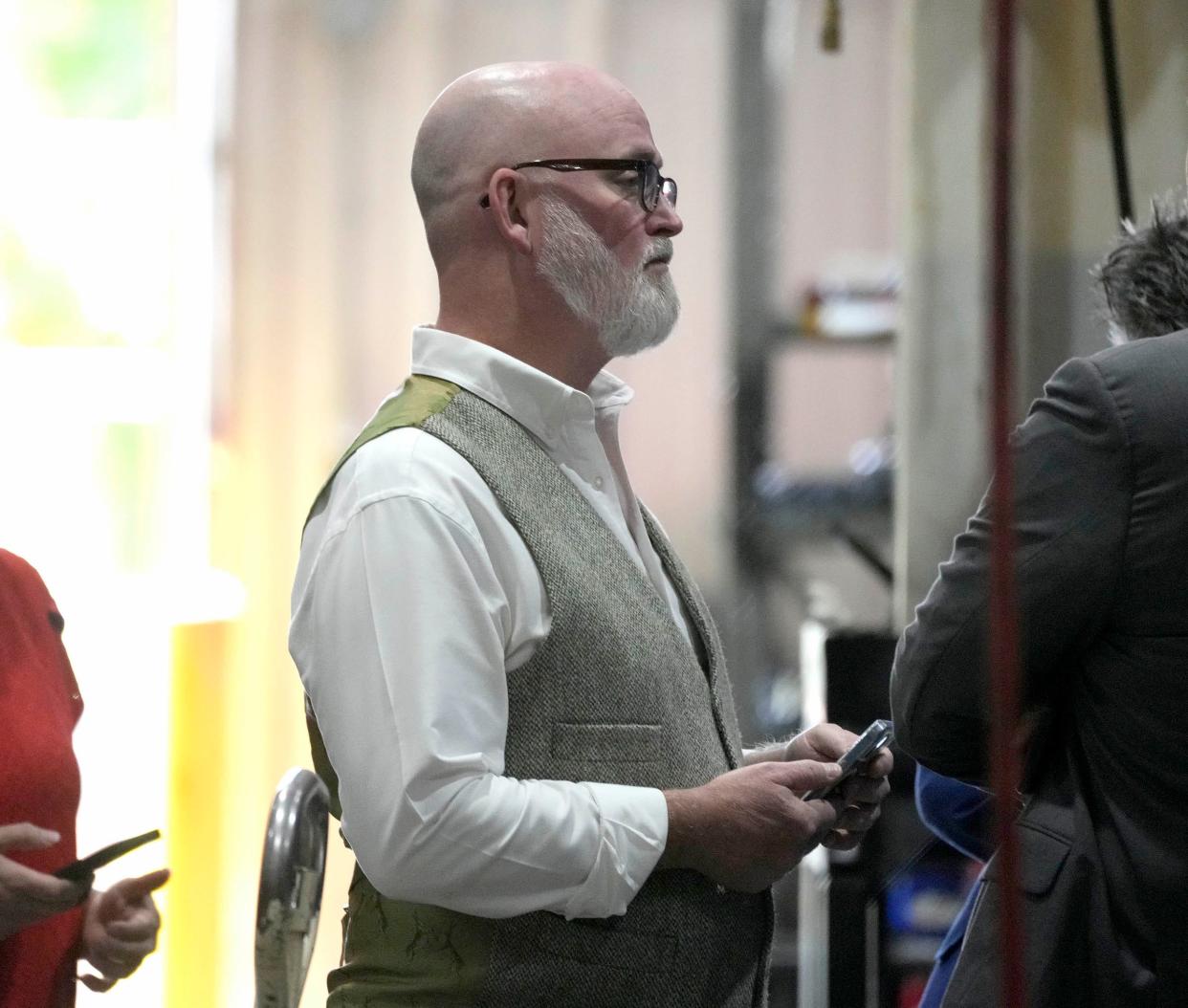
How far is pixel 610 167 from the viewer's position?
44.0 inches

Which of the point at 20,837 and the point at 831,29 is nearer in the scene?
the point at 20,837

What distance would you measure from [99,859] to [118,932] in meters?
0.24

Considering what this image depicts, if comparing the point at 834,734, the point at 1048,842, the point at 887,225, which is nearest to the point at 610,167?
the point at 834,734

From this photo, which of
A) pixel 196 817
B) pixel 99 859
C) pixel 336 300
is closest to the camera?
pixel 99 859

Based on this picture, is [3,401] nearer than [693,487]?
Yes

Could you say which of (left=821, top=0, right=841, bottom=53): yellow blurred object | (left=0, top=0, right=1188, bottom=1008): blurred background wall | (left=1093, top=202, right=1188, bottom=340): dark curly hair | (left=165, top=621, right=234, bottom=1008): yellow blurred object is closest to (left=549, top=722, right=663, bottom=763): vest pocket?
(left=1093, top=202, right=1188, bottom=340): dark curly hair

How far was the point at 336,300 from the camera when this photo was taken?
286 cm

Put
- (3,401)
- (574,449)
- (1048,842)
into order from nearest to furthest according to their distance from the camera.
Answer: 1. (1048,842)
2. (574,449)
3. (3,401)

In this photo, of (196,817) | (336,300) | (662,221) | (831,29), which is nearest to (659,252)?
(662,221)

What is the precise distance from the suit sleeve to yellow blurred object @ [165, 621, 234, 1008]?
6.45ft

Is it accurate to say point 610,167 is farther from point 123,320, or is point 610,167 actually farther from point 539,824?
point 123,320

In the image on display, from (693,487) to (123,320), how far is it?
3.74ft

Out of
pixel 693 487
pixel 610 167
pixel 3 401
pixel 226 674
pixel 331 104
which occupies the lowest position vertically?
pixel 226 674

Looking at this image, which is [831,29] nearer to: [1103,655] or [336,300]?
[1103,655]
